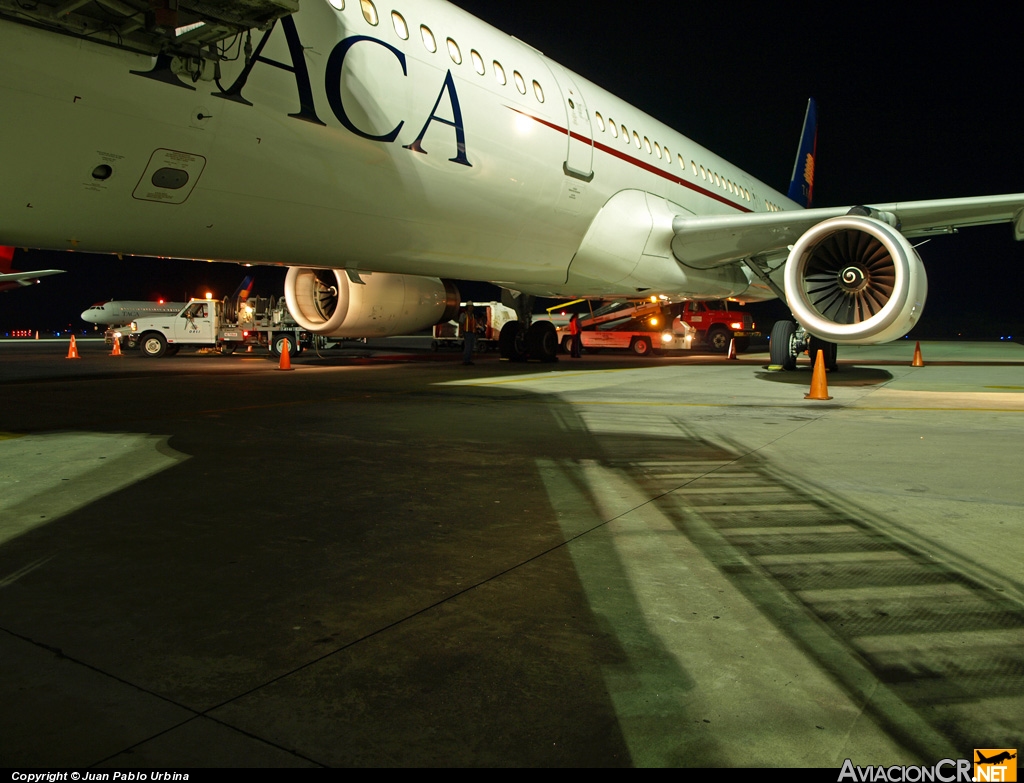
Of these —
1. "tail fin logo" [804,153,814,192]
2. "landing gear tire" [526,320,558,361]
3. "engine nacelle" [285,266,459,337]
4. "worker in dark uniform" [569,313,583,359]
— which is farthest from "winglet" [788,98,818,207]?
"engine nacelle" [285,266,459,337]

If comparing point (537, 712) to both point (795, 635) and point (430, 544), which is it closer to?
point (795, 635)

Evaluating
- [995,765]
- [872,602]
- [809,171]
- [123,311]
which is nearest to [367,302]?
[872,602]

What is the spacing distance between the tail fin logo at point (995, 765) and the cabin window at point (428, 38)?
6241 millimetres

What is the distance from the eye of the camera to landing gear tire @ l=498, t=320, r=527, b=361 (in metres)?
14.7

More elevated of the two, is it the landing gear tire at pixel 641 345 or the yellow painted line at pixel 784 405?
the landing gear tire at pixel 641 345

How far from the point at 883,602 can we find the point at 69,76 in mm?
4693

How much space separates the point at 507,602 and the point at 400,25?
529cm

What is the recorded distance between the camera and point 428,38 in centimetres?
630

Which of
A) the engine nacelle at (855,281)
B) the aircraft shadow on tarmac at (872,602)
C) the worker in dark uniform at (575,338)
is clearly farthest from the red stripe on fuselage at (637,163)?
the worker in dark uniform at (575,338)

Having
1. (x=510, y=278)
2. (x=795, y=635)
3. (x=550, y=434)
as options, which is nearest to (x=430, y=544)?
(x=795, y=635)

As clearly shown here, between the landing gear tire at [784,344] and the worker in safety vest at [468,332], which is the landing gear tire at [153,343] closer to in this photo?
the worker in safety vest at [468,332]

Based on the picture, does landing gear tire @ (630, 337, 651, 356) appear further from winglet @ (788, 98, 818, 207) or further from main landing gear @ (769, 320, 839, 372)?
main landing gear @ (769, 320, 839, 372)

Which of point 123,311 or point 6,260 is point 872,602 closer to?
point 6,260

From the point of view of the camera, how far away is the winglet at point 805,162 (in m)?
20.0
